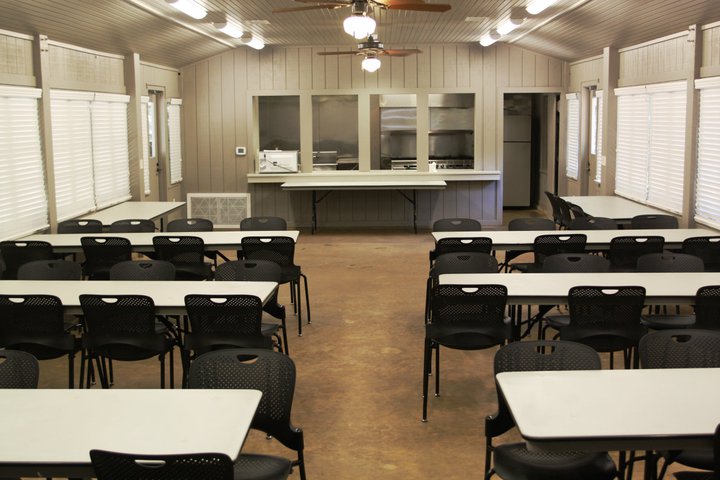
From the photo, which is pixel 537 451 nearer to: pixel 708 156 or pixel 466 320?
pixel 466 320

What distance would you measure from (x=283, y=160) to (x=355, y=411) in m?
9.31

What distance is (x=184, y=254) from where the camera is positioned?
25.4 feet

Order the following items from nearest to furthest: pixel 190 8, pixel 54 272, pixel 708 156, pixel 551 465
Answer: pixel 551 465 < pixel 54 272 < pixel 708 156 < pixel 190 8

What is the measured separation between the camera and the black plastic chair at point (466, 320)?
5547 millimetres

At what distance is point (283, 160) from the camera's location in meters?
14.7

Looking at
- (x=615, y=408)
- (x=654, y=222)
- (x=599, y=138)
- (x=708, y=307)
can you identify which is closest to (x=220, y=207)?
(x=599, y=138)

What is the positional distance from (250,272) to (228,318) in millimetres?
1165

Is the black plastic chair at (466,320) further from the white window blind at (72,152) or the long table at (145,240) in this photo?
the white window blind at (72,152)

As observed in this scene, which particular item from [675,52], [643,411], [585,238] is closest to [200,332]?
[643,411]

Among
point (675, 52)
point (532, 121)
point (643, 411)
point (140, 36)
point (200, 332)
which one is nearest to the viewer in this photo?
point (643, 411)

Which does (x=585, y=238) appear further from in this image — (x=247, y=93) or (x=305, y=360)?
(x=247, y=93)

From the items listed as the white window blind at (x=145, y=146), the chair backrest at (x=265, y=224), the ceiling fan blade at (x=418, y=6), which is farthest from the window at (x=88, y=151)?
the ceiling fan blade at (x=418, y=6)

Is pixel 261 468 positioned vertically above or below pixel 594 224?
below

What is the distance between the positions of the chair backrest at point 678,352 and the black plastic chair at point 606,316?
1.11m
